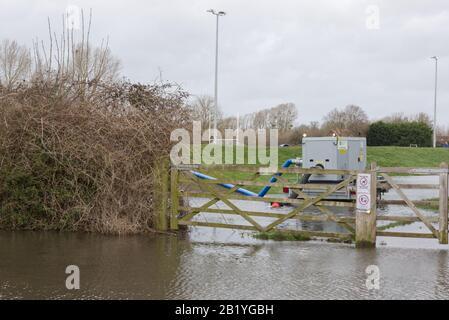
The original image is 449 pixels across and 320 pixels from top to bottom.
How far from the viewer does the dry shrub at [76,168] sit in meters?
11.2

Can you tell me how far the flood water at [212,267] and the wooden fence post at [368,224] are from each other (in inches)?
8.7

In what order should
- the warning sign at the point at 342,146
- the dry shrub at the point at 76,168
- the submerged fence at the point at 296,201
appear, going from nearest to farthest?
the submerged fence at the point at 296,201 < the dry shrub at the point at 76,168 < the warning sign at the point at 342,146

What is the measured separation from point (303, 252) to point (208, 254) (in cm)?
162

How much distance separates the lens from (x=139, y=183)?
11188 millimetres

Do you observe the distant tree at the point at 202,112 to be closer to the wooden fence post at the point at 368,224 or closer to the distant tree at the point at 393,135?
the wooden fence post at the point at 368,224

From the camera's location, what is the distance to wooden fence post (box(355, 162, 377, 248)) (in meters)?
9.86

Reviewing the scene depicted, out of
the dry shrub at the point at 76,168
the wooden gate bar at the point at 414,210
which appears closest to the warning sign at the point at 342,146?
the dry shrub at the point at 76,168

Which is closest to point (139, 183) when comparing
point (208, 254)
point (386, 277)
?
point (208, 254)

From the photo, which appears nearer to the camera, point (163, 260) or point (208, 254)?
point (163, 260)

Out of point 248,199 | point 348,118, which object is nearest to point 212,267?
point 248,199

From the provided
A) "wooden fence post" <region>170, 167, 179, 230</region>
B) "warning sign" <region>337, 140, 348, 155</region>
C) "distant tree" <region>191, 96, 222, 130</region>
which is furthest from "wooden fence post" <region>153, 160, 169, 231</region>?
"warning sign" <region>337, 140, 348, 155</region>

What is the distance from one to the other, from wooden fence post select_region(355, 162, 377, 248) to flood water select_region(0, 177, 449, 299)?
0.73 ft
